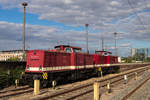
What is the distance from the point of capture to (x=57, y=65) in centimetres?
1446

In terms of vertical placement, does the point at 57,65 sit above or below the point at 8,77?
above

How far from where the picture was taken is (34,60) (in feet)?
44.4

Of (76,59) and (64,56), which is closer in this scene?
(64,56)

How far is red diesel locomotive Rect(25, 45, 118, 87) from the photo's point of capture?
518 inches

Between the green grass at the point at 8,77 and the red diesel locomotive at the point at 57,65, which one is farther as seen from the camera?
the green grass at the point at 8,77

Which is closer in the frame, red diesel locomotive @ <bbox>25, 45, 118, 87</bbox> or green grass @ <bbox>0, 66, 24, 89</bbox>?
red diesel locomotive @ <bbox>25, 45, 118, 87</bbox>

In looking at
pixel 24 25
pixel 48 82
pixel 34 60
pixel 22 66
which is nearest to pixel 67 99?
pixel 48 82

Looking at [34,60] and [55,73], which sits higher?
[34,60]

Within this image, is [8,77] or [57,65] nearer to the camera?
[8,77]

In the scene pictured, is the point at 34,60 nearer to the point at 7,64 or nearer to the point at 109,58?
the point at 7,64

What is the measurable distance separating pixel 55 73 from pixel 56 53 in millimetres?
1753

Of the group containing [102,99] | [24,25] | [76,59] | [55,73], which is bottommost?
[102,99]

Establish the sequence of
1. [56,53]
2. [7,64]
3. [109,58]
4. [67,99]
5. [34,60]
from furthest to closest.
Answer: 1. [109,58]
2. [7,64]
3. [56,53]
4. [34,60]
5. [67,99]

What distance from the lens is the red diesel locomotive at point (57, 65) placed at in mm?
13166
